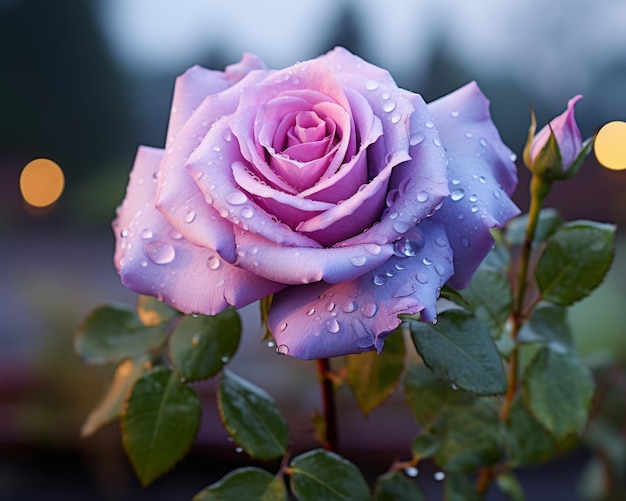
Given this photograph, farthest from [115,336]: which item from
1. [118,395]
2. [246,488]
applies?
[246,488]

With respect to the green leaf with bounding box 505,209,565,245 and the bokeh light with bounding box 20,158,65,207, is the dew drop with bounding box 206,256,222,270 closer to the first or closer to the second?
the green leaf with bounding box 505,209,565,245

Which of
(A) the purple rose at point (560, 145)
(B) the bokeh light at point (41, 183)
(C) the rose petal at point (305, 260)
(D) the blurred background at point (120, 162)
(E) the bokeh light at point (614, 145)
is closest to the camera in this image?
(C) the rose petal at point (305, 260)

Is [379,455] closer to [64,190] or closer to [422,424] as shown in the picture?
[422,424]

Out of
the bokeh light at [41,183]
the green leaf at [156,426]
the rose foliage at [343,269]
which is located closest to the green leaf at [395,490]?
the rose foliage at [343,269]

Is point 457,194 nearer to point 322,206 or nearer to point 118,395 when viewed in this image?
point 322,206

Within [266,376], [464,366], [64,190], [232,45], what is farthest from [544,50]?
[464,366]

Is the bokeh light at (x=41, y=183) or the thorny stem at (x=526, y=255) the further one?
the bokeh light at (x=41, y=183)

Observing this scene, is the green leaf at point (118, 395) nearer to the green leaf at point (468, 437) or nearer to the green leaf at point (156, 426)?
the green leaf at point (156, 426)
